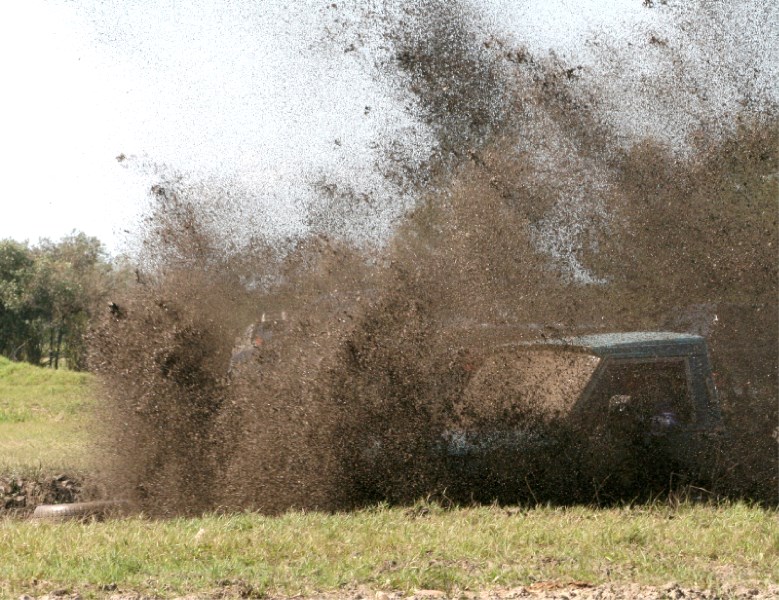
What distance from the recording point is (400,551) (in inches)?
220

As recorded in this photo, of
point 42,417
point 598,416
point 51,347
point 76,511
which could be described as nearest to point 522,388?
point 598,416

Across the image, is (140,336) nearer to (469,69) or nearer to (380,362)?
(380,362)

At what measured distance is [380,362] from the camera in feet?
25.2

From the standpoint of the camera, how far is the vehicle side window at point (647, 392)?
784cm

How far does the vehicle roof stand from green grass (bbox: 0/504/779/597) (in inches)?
52.8

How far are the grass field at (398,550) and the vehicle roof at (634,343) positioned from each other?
1.27 m

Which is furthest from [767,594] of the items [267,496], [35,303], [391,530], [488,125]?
[35,303]

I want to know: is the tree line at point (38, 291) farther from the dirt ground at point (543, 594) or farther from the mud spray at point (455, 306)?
the dirt ground at point (543, 594)

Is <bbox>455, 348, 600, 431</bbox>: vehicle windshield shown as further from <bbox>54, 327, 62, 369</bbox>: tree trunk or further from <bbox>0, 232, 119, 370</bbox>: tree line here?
<bbox>54, 327, 62, 369</bbox>: tree trunk

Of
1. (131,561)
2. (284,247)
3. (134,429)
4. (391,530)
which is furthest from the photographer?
(284,247)

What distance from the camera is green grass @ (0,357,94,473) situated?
34.5 ft

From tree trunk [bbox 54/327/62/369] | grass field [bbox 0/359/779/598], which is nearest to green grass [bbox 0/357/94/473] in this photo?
grass field [bbox 0/359/779/598]

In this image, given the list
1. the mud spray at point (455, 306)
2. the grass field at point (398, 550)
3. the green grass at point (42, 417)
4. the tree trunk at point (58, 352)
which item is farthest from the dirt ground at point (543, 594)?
the tree trunk at point (58, 352)

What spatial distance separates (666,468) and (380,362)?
2491 millimetres
